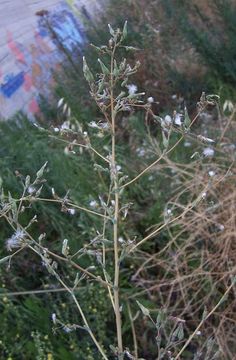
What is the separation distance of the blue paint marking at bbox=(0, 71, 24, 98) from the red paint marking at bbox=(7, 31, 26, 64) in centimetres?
19

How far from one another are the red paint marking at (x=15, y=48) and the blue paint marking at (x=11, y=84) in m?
0.19

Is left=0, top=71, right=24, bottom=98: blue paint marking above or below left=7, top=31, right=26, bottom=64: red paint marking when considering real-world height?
below

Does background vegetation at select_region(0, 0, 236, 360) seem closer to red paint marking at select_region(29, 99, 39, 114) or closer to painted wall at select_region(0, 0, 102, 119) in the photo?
red paint marking at select_region(29, 99, 39, 114)

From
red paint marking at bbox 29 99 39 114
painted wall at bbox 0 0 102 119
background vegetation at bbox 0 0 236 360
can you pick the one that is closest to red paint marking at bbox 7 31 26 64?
painted wall at bbox 0 0 102 119

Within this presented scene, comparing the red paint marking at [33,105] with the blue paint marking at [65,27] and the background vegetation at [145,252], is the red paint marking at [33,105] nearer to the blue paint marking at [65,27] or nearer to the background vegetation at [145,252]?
the blue paint marking at [65,27]

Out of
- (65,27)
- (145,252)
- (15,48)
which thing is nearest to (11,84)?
(15,48)

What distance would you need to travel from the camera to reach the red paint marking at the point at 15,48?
6.68m

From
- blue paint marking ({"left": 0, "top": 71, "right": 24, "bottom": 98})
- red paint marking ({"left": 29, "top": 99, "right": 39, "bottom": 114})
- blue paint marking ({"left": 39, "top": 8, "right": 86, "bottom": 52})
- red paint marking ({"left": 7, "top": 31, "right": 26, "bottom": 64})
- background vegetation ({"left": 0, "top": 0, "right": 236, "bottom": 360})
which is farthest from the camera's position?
red paint marking ({"left": 7, "top": 31, "right": 26, "bottom": 64})

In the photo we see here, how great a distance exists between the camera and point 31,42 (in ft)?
22.3

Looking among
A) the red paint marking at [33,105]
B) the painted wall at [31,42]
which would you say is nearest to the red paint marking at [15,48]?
the painted wall at [31,42]

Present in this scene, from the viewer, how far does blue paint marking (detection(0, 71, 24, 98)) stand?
6410 millimetres

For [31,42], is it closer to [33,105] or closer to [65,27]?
[65,27]

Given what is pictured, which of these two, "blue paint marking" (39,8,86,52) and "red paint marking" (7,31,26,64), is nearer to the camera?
"blue paint marking" (39,8,86,52)

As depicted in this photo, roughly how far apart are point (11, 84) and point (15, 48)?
53 centimetres
